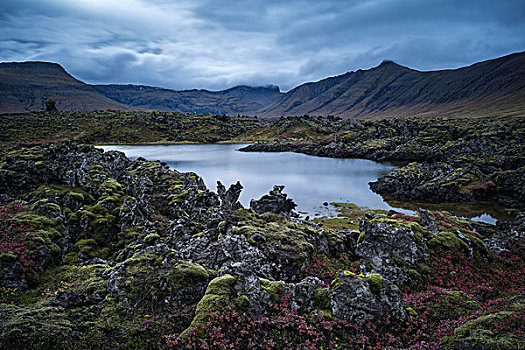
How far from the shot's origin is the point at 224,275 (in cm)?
1278

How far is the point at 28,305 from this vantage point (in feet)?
37.4

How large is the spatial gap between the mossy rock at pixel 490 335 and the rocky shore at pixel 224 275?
2.2 inches

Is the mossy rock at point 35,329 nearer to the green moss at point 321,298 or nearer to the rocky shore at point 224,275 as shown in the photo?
the rocky shore at point 224,275

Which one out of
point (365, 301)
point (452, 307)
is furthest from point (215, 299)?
point (452, 307)

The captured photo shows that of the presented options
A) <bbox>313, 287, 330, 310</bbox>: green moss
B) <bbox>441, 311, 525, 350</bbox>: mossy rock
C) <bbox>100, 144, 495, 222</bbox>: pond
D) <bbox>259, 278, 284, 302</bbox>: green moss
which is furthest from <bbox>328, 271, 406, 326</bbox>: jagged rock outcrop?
<bbox>100, 144, 495, 222</bbox>: pond

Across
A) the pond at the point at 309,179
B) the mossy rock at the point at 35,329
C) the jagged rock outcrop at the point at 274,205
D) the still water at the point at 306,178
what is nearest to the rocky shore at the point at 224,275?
the mossy rock at the point at 35,329

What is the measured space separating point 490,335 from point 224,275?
11041 mm

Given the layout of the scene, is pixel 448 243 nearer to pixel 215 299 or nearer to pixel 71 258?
pixel 215 299

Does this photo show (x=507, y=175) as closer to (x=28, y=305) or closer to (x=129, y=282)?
(x=129, y=282)

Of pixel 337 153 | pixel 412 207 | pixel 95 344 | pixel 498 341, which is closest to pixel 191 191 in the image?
pixel 95 344

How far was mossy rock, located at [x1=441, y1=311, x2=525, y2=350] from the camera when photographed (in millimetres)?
8645

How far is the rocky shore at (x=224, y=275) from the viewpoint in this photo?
10.2 metres

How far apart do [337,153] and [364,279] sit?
409 ft

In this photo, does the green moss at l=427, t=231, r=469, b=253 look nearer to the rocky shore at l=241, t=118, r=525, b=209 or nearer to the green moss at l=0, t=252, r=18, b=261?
the green moss at l=0, t=252, r=18, b=261
